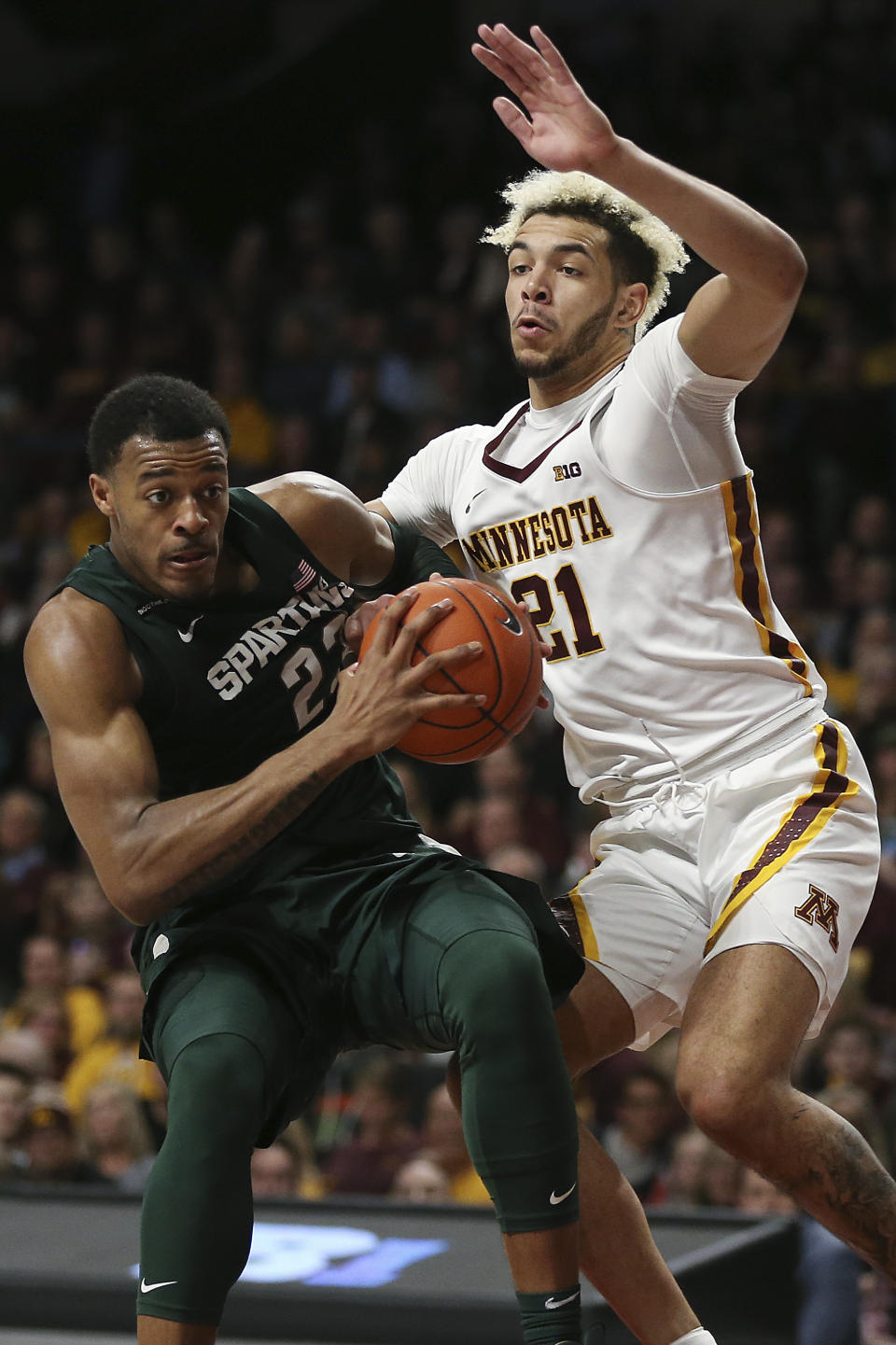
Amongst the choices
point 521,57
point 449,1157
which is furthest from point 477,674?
point 449,1157

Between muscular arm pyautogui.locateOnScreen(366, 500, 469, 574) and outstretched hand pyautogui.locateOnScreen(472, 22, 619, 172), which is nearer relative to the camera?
outstretched hand pyautogui.locateOnScreen(472, 22, 619, 172)

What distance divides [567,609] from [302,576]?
0.57 metres

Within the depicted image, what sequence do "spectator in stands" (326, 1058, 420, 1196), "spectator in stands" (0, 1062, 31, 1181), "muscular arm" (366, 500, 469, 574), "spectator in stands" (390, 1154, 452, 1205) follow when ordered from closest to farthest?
"muscular arm" (366, 500, 469, 574), "spectator in stands" (390, 1154, 452, 1205), "spectator in stands" (326, 1058, 420, 1196), "spectator in stands" (0, 1062, 31, 1181)

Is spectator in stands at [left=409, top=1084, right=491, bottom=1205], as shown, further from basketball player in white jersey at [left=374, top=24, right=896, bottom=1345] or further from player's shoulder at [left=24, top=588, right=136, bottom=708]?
player's shoulder at [left=24, top=588, right=136, bottom=708]

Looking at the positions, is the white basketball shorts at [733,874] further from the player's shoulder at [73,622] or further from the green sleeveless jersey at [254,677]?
the player's shoulder at [73,622]

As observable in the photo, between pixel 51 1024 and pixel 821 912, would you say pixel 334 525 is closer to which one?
pixel 821 912

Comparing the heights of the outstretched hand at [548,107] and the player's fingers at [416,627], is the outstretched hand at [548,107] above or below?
above

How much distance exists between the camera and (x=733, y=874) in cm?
344

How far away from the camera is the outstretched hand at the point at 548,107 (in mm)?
3143

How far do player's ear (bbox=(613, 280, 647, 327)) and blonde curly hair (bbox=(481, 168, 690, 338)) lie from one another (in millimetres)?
23

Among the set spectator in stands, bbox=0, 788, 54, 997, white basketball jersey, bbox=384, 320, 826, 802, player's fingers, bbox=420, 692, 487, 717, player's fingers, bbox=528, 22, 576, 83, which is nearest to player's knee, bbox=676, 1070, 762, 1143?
white basketball jersey, bbox=384, 320, 826, 802

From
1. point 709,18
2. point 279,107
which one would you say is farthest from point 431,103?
point 709,18

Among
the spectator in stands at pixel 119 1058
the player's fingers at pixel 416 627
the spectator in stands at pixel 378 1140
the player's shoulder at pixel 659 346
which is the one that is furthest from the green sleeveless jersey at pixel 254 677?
the spectator in stands at pixel 119 1058

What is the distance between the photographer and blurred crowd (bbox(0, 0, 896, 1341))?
6.48 meters
